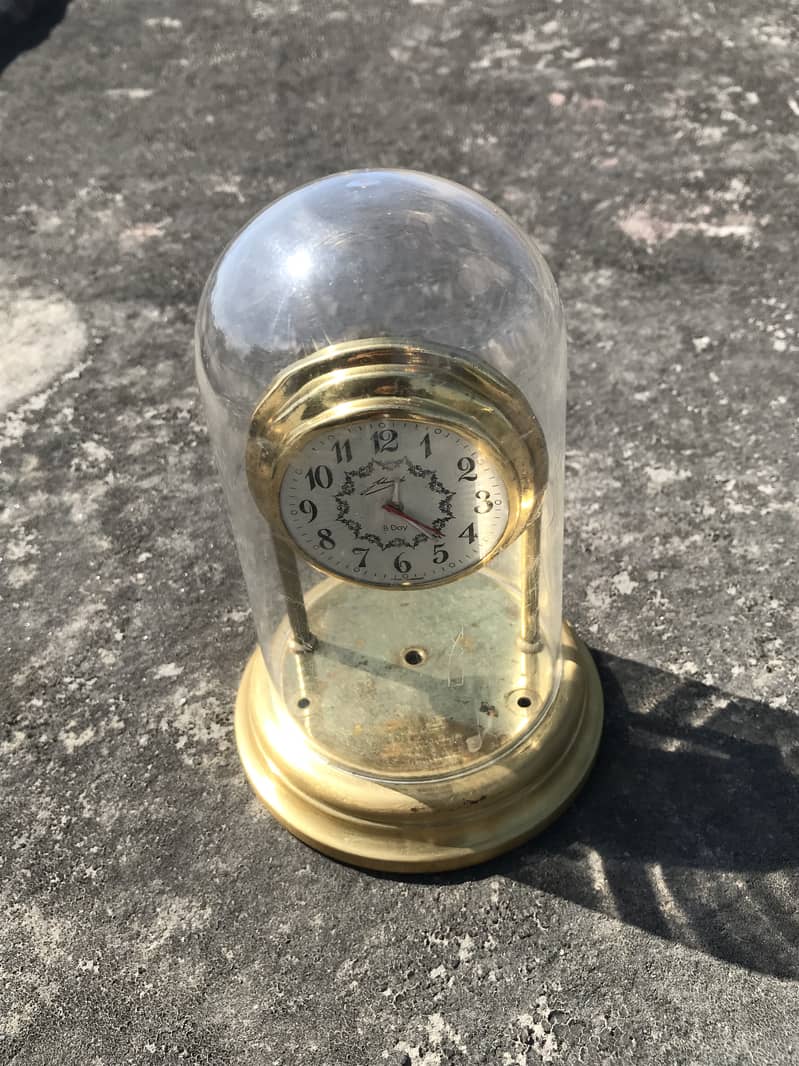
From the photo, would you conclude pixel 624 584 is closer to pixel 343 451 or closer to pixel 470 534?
pixel 470 534

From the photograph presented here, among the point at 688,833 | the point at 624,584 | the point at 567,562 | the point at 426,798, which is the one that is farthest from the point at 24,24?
the point at 688,833

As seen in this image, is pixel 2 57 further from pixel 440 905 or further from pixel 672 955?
pixel 672 955

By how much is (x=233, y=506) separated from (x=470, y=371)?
486 millimetres

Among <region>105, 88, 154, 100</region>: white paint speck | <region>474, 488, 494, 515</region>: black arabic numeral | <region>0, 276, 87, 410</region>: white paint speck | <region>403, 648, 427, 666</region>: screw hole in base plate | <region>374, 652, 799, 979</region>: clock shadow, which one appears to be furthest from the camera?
<region>105, 88, 154, 100</region>: white paint speck

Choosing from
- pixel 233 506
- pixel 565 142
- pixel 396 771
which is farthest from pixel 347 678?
pixel 565 142

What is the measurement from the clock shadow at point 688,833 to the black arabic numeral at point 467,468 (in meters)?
0.58

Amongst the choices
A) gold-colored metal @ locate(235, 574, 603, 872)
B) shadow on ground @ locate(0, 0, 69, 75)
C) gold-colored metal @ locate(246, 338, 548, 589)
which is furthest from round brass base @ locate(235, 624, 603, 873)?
shadow on ground @ locate(0, 0, 69, 75)

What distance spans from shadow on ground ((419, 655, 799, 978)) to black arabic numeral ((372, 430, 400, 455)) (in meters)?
0.66

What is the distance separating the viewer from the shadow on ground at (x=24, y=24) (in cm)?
355

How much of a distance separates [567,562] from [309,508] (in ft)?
2.53

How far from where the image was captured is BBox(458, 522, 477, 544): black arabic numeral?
1358mm

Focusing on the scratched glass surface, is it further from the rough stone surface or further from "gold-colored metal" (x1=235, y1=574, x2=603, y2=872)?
the rough stone surface

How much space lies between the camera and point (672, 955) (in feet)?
4.68

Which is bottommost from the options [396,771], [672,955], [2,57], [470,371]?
[672,955]
